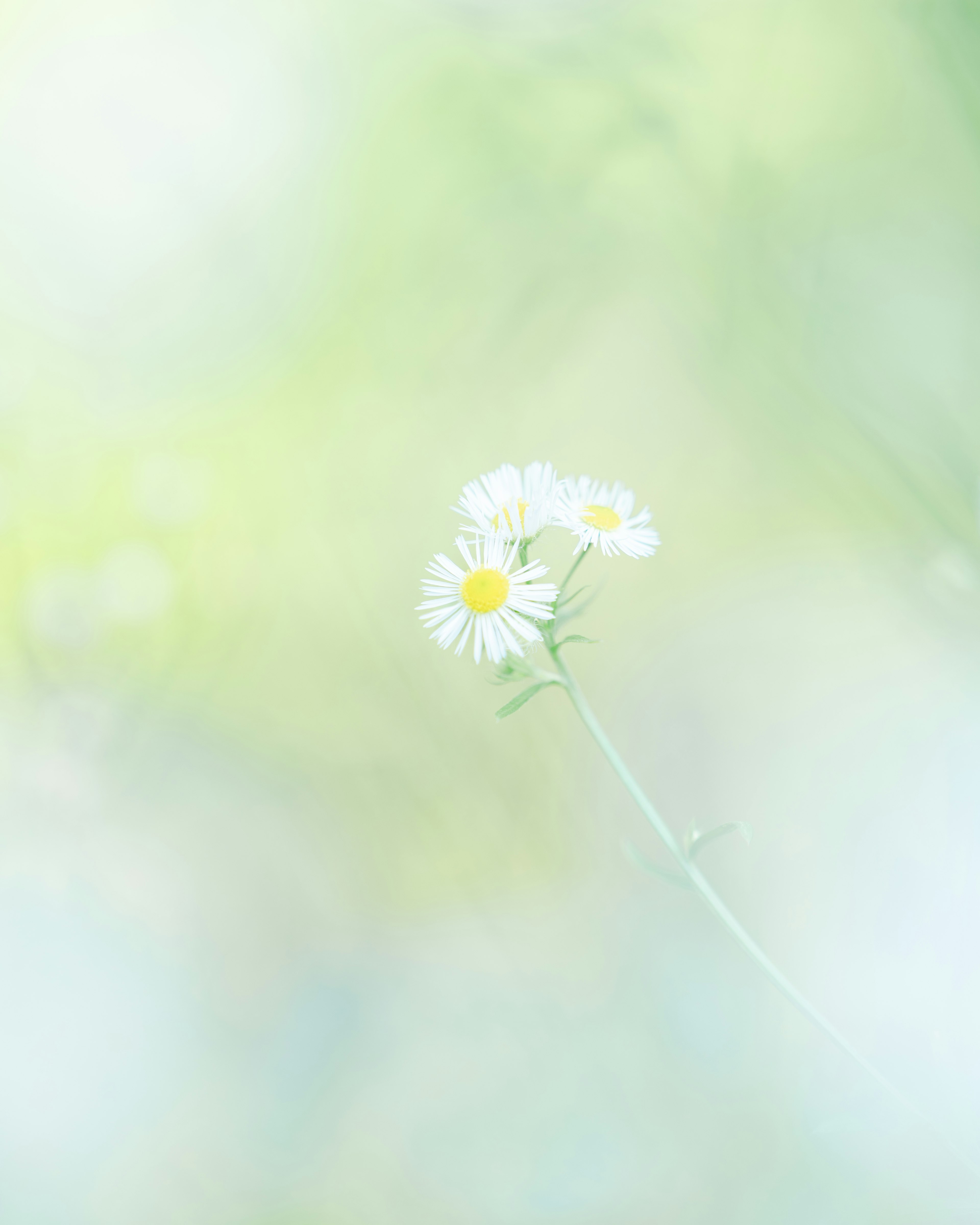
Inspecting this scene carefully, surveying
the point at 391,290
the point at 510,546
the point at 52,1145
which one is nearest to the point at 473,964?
the point at 52,1145

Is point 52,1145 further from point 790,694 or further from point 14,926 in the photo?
point 790,694

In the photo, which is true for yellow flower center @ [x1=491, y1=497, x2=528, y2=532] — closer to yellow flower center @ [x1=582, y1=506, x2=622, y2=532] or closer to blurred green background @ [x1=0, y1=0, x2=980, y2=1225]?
yellow flower center @ [x1=582, y1=506, x2=622, y2=532]

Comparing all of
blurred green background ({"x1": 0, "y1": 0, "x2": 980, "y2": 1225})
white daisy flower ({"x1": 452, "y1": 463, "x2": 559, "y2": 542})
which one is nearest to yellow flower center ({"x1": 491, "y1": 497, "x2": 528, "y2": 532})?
white daisy flower ({"x1": 452, "y1": 463, "x2": 559, "y2": 542})

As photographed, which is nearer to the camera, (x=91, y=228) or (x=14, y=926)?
(x=14, y=926)

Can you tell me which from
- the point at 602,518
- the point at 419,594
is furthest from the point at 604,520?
the point at 419,594

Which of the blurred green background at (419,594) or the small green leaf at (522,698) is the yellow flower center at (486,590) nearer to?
the small green leaf at (522,698)

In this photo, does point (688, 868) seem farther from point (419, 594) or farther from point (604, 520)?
point (419, 594)
